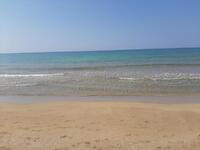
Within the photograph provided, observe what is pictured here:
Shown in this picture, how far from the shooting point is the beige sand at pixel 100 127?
18.6ft

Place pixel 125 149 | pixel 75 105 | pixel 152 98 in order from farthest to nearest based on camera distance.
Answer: pixel 152 98, pixel 75 105, pixel 125 149

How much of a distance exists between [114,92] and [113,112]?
4.56 m

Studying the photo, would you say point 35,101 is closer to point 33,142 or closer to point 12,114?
point 12,114

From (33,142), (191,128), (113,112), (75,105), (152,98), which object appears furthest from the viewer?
(152,98)

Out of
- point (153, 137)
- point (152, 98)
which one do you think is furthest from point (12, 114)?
point (152, 98)

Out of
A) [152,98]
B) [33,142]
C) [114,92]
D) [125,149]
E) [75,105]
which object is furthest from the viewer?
[114,92]

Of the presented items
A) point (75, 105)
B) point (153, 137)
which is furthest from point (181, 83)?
point (153, 137)

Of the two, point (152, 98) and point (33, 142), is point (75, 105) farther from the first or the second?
point (33, 142)

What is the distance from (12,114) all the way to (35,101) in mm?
3088

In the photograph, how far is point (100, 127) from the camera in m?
→ 7.11

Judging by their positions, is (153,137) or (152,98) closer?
(153,137)

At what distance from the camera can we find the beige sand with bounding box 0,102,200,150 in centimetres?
568

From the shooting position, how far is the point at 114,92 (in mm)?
13383

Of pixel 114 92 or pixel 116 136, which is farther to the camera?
pixel 114 92
